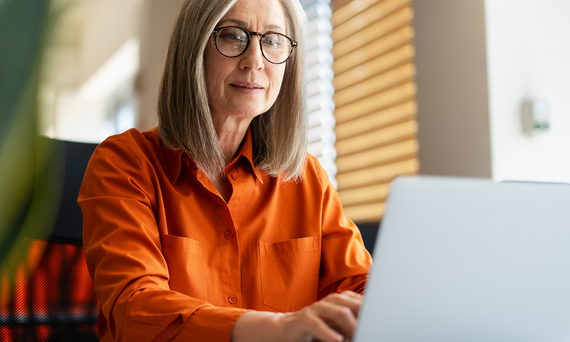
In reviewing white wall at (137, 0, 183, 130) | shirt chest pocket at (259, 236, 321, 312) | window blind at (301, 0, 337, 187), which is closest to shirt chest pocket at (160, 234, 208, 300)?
shirt chest pocket at (259, 236, 321, 312)

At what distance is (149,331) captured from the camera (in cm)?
71

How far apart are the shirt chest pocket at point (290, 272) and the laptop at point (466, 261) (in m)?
0.57

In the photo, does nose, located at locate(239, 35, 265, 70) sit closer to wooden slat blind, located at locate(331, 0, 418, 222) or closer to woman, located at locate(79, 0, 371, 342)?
woman, located at locate(79, 0, 371, 342)

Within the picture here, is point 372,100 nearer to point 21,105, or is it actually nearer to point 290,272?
point 290,272

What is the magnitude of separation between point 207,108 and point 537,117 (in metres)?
1.23

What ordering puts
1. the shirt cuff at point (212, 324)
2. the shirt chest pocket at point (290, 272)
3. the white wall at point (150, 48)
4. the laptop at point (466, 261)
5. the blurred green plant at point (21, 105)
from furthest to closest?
the white wall at point (150, 48) < the blurred green plant at point (21, 105) < the shirt chest pocket at point (290, 272) < the shirt cuff at point (212, 324) < the laptop at point (466, 261)

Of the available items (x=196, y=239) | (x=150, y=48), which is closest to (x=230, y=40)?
(x=196, y=239)

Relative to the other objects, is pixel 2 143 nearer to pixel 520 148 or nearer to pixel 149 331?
pixel 149 331

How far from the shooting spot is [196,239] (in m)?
1.01

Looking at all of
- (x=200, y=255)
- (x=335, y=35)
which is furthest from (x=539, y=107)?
(x=200, y=255)

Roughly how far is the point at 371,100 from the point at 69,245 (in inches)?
60.2

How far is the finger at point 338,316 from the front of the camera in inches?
21.0

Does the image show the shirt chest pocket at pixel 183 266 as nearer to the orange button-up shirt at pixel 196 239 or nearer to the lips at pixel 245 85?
the orange button-up shirt at pixel 196 239

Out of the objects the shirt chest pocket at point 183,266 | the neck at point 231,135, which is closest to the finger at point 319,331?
the shirt chest pocket at point 183,266
